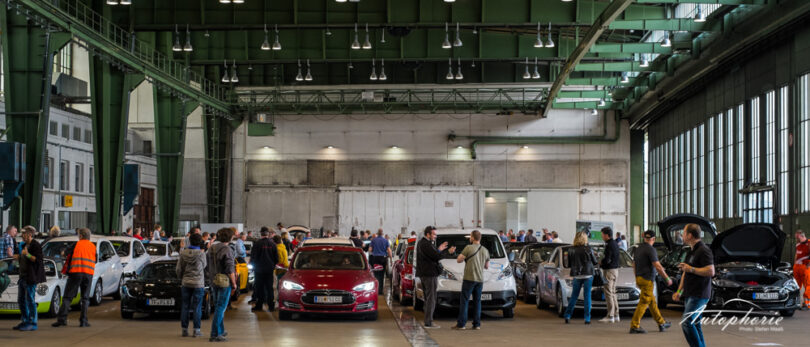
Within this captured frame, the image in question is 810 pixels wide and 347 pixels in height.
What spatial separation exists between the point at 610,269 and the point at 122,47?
21.8 m

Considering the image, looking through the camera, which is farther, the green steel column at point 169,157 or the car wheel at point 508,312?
the green steel column at point 169,157

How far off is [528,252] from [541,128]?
26595 mm

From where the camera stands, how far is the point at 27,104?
2431 cm

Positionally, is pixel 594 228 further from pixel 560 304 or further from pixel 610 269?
pixel 610 269

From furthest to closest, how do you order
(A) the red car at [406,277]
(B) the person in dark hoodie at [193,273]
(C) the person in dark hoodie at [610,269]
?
(A) the red car at [406,277], (C) the person in dark hoodie at [610,269], (B) the person in dark hoodie at [193,273]

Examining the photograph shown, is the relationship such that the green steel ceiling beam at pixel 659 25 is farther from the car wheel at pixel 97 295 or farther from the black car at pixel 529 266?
the car wheel at pixel 97 295

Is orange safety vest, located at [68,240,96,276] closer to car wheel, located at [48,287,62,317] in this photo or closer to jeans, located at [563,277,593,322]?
car wheel, located at [48,287,62,317]

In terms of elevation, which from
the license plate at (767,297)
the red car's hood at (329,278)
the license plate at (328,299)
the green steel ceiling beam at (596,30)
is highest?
the green steel ceiling beam at (596,30)

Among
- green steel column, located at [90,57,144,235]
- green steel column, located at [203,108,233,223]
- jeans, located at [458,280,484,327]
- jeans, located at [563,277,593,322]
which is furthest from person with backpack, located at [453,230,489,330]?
green steel column, located at [203,108,233,223]

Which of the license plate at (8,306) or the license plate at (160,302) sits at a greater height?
the license plate at (160,302)

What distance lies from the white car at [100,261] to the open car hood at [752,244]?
12424 mm

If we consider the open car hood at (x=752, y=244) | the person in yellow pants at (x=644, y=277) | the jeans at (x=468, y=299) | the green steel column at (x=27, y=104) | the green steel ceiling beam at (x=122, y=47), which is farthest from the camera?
the green steel ceiling beam at (x=122, y=47)

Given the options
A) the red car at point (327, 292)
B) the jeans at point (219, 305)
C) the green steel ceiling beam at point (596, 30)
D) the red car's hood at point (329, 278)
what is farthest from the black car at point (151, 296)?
the green steel ceiling beam at point (596, 30)

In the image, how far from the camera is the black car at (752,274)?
1612 cm
